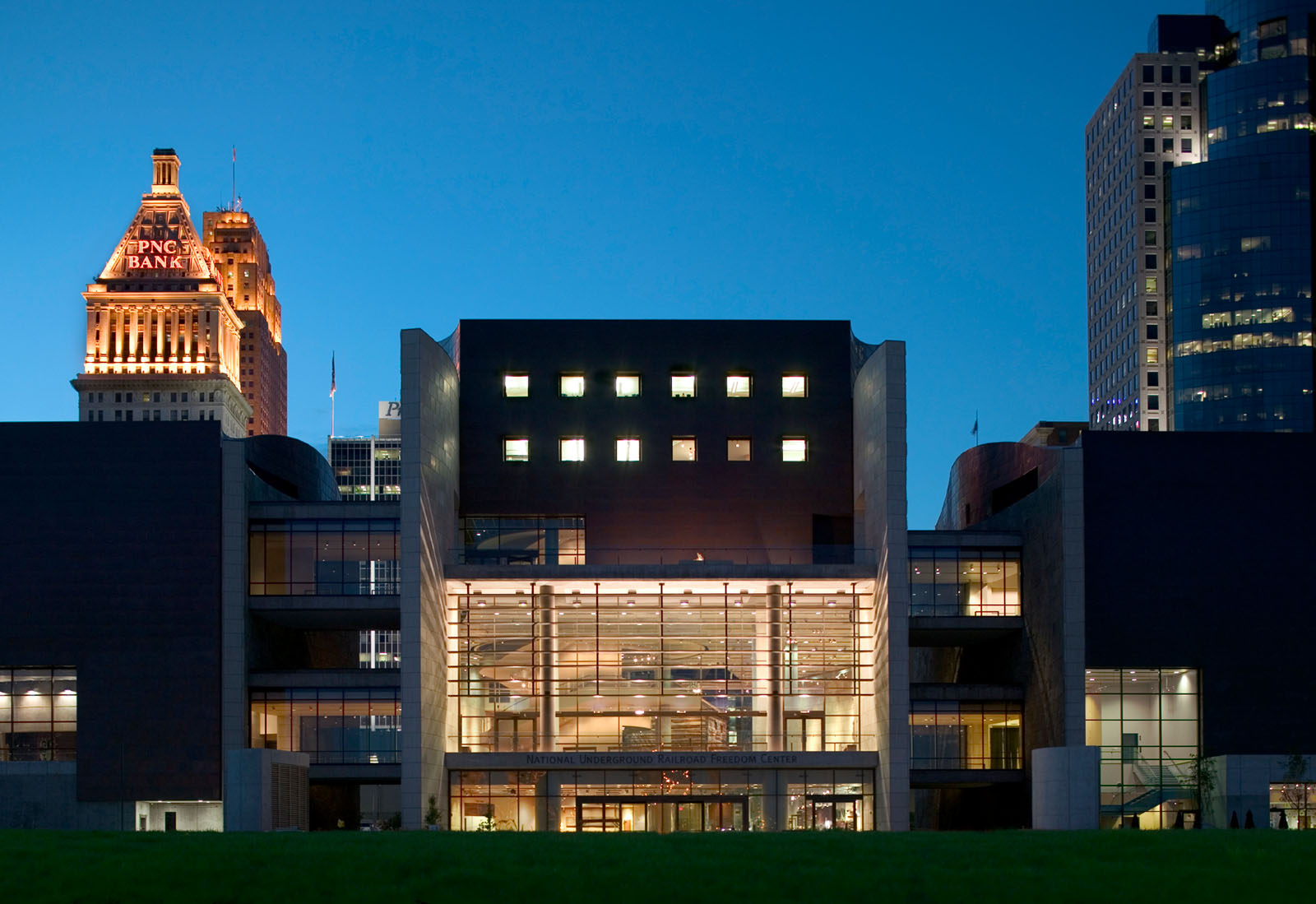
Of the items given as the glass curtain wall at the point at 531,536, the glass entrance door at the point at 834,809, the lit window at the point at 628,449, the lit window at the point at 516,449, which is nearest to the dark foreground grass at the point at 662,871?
the glass entrance door at the point at 834,809

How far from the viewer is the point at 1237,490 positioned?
70.9 meters

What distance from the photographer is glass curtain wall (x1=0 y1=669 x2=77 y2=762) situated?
68938 millimetres

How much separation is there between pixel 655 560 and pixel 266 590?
18612mm

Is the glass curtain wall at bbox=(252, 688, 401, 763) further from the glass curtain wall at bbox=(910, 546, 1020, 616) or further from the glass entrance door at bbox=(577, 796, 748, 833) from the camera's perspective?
the glass curtain wall at bbox=(910, 546, 1020, 616)

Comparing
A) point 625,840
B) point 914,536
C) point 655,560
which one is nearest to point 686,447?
point 655,560

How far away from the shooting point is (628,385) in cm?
7962

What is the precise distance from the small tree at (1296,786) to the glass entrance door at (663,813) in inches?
910

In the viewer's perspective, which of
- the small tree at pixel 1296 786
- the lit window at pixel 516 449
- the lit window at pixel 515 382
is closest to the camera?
the small tree at pixel 1296 786

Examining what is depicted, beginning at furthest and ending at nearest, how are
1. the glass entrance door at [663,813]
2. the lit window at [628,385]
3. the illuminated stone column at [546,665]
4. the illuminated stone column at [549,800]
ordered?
the lit window at [628,385]
the illuminated stone column at [546,665]
the glass entrance door at [663,813]
the illuminated stone column at [549,800]

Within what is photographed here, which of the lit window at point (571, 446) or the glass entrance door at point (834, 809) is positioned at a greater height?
the lit window at point (571, 446)

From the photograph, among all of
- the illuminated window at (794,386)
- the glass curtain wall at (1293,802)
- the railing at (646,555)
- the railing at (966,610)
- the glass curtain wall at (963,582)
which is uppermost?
the illuminated window at (794,386)

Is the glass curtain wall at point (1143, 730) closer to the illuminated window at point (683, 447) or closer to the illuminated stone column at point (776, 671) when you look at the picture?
the illuminated stone column at point (776, 671)

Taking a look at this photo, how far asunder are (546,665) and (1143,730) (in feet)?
89.5

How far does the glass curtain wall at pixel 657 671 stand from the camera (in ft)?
242
